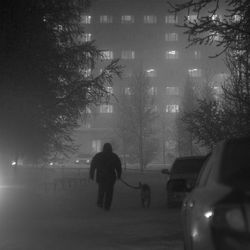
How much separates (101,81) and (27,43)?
475 centimetres

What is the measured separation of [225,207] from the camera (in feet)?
15.1

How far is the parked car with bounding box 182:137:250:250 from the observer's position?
451 centimetres

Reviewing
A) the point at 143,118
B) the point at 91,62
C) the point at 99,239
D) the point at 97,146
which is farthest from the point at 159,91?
the point at 99,239

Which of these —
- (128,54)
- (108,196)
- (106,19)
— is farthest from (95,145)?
(108,196)

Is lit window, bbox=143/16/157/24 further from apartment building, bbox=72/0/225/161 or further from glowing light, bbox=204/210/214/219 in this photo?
glowing light, bbox=204/210/214/219

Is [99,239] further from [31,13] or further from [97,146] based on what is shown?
[97,146]

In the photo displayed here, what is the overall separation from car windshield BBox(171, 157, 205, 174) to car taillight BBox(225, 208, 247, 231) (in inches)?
556

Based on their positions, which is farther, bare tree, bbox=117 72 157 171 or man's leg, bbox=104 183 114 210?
bare tree, bbox=117 72 157 171

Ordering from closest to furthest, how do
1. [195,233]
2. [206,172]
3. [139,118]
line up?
[195,233] < [206,172] < [139,118]

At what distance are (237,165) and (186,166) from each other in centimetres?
1376

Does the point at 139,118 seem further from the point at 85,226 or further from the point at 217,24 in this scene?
the point at 85,226

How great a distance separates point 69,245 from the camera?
1008cm

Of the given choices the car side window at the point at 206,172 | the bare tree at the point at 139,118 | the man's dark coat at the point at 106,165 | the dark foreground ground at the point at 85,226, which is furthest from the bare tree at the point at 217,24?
the bare tree at the point at 139,118

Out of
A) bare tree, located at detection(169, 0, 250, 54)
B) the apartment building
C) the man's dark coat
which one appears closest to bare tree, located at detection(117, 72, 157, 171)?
the man's dark coat
